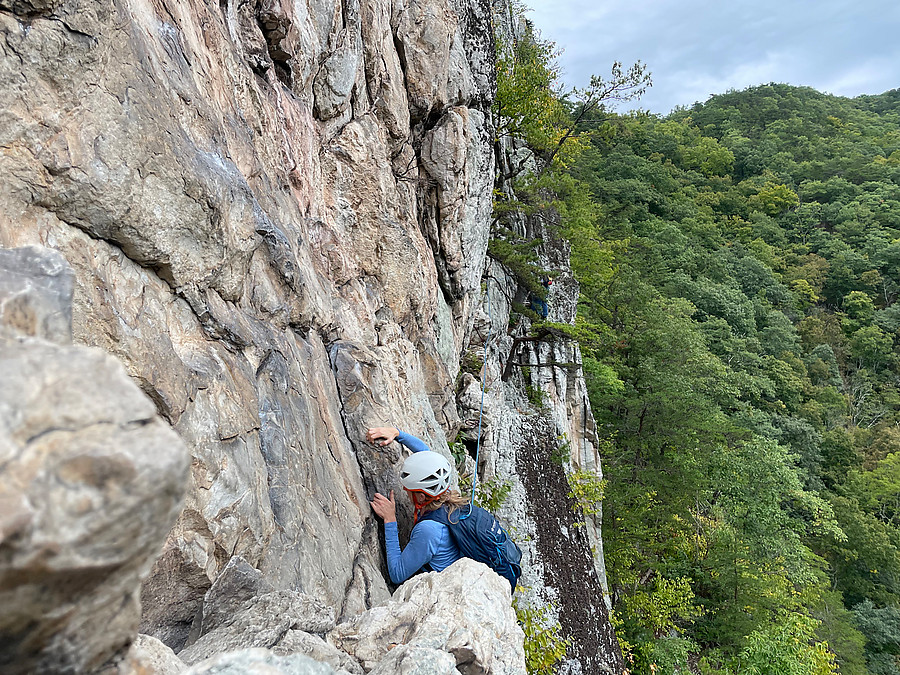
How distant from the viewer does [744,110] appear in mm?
74438

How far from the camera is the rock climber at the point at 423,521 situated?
3.89m

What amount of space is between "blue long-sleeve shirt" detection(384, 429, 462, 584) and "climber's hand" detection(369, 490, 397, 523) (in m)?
0.09

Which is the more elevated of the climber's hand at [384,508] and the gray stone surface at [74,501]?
the gray stone surface at [74,501]

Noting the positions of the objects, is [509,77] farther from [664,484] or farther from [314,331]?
[664,484]

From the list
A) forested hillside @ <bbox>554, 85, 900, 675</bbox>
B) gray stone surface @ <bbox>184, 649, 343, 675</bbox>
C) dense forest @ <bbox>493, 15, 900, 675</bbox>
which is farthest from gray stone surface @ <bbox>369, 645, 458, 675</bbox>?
forested hillside @ <bbox>554, 85, 900, 675</bbox>

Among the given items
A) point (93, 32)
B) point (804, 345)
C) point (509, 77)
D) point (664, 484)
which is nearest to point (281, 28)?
point (93, 32)

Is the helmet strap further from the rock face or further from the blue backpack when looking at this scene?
the rock face

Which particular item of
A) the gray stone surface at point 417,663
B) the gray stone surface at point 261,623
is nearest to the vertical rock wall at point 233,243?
the gray stone surface at point 261,623

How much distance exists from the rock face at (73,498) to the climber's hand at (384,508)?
10.3 ft

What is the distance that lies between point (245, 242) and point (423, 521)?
97.9 inches

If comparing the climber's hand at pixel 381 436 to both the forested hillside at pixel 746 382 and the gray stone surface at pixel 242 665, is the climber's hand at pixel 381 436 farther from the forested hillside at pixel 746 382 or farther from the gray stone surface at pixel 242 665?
the forested hillside at pixel 746 382

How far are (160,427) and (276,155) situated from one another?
13.5ft

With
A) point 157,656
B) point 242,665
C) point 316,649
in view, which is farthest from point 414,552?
point 242,665

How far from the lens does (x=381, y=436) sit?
14.6 feet
